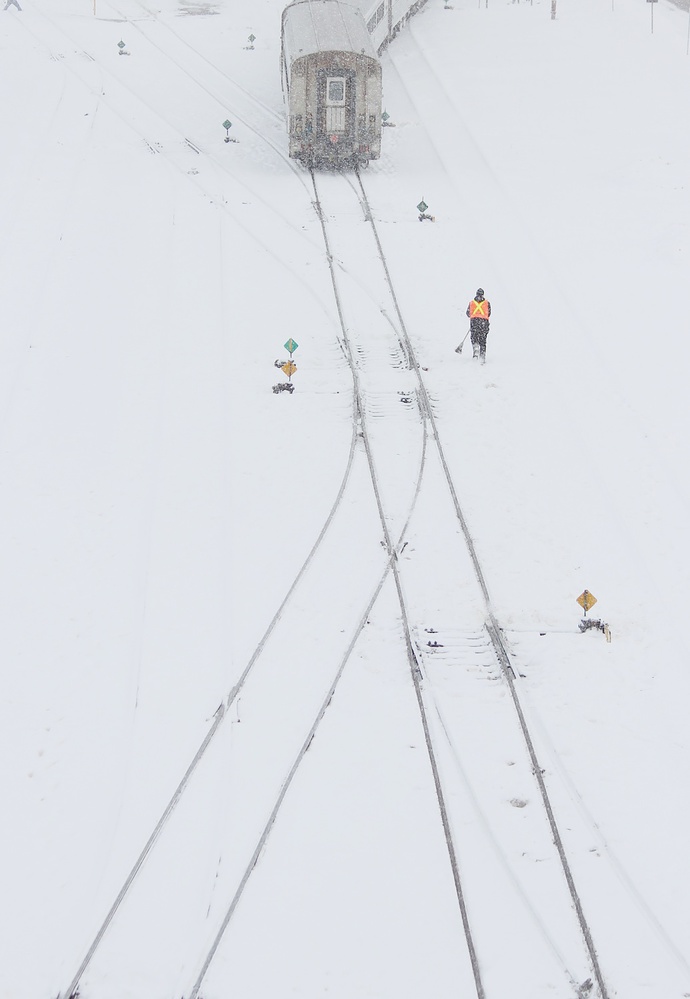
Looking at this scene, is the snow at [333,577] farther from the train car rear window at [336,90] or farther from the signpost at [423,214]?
the train car rear window at [336,90]

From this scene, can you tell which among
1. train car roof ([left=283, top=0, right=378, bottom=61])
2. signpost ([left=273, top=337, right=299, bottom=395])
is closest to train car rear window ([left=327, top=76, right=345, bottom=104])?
train car roof ([left=283, top=0, right=378, bottom=61])

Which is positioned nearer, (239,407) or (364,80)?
(239,407)

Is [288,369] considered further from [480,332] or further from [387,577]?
[387,577]

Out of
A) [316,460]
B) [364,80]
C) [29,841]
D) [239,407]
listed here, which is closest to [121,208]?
[364,80]

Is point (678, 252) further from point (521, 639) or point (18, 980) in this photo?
point (18, 980)

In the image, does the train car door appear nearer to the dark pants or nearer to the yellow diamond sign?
the dark pants

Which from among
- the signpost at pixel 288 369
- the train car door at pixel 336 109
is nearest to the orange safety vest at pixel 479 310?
the signpost at pixel 288 369
